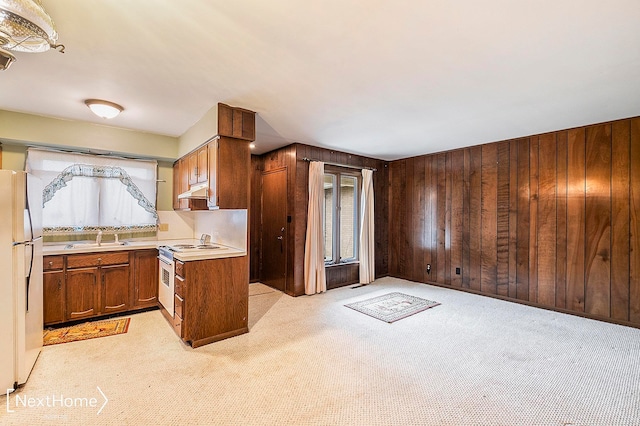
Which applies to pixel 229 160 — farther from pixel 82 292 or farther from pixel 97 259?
pixel 82 292

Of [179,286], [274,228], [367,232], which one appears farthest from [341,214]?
[179,286]

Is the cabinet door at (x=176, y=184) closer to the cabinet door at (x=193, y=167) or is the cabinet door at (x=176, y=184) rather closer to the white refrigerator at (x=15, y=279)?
the cabinet door at (x=193, y=167)

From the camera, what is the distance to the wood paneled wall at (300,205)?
464cm

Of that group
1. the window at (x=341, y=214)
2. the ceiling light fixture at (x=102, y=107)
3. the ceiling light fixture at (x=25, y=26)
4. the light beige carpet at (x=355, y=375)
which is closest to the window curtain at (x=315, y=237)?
the window at (x=341, y=214)

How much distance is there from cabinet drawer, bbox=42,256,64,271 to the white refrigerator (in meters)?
0.95

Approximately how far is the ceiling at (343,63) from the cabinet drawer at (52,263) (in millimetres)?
1636

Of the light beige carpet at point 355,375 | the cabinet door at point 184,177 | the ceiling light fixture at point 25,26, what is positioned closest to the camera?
the ceiling light fixture at point 25,26

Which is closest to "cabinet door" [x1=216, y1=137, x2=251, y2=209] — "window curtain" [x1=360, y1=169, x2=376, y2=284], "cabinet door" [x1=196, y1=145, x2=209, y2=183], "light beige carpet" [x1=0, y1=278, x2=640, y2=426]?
"cabinet door" [x1=196, y1=145, x2=209, y2=183]

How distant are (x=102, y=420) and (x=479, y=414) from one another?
95.4 inches

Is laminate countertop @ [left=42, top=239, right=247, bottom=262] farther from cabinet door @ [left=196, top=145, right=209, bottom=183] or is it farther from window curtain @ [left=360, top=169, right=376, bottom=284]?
window curtain @ [left=360, top=169, right=376, bottom=284]

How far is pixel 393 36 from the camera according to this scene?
73.1 inches

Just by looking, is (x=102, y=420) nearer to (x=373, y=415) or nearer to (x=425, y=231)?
(x=373, y=415)

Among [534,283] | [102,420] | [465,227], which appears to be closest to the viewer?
[102,420]

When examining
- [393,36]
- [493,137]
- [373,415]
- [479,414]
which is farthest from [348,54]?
[493,137]
